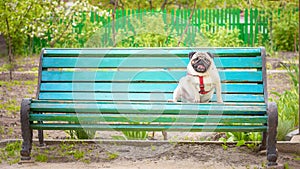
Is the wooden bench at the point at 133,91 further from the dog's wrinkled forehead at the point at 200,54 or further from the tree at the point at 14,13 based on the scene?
the tree at the point at 14,13

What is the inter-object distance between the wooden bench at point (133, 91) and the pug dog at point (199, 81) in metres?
0.15

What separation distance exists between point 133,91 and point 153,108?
1.93ft

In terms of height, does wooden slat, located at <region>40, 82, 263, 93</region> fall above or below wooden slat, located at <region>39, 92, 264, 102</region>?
above

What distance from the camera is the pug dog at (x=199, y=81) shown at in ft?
12.3

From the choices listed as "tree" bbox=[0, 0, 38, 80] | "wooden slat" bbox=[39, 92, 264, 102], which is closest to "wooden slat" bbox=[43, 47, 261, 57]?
"wooden slat" bbox=[39, 92, 264, 102]

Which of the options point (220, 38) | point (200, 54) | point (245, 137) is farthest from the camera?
point (220, 38)

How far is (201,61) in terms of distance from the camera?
375cm

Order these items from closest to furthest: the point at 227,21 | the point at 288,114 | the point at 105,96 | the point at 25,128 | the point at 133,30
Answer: the point at 25,128, the point at 105,96, the point at 288,114, the point at 133,30, the point at 227,21

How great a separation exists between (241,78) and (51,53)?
4.54 ft

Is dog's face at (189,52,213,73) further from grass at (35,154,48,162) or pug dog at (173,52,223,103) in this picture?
grass at (35,154,48,162)

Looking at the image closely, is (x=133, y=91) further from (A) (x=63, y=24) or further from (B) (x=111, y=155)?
(A) (x=63, y=24)

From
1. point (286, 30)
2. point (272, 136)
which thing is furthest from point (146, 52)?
point (286, 30)

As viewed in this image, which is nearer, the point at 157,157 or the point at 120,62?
the point at 157,157

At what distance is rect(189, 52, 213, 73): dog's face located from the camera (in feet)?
12.3
